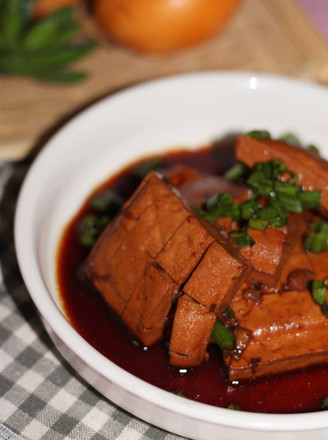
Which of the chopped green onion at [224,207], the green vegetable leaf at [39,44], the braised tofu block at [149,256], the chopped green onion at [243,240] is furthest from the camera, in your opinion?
the green vegetable leaf at [39,44]

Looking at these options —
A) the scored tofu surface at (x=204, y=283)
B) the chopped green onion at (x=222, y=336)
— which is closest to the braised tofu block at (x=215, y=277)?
the scored tofu surface at (x=204, y=283)

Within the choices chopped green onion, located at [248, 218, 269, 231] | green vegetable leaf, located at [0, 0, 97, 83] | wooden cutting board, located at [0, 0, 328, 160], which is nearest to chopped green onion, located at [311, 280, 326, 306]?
chopped green onion, located at [248, 218, 269, 231]

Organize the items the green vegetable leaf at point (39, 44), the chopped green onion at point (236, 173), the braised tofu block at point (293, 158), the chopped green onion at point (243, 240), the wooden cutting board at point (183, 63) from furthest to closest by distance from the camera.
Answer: the green vegetable leaf at point (39, 44) → the wooden cutting board at point (183, 63) → the chopped green onion at point (236, 173) → the braised tofu block at point (293, 158) → the chopped green onion at point (243, 240)

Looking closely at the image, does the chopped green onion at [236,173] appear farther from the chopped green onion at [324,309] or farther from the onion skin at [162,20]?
the onion skin at [162,20]

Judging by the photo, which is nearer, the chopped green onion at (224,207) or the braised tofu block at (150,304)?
the braised tofu block at (150,304)

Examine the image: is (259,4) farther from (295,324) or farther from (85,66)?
(295,324)

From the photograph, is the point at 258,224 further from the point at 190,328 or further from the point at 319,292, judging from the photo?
the point at 190,328

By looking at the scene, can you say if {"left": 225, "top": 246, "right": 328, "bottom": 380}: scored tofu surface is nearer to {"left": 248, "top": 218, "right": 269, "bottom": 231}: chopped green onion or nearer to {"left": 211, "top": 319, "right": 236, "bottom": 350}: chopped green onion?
{"left": 211, "top": 319, "right": 236, "bottom": 350}: chopped green onion
